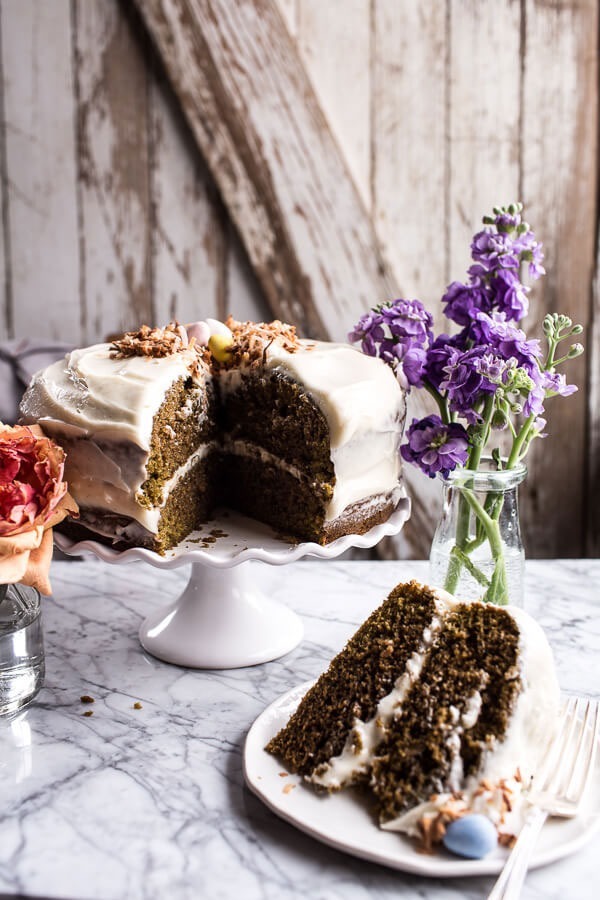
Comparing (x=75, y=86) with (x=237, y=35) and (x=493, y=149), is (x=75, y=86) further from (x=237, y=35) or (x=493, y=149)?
(x=493, y=149)

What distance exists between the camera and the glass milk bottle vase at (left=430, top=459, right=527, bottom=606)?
1.53 metres

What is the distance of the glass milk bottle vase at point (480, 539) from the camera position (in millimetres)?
1526

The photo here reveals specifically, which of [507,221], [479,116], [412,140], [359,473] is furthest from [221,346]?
[479,116]

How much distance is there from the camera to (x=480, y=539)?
60.9 inches

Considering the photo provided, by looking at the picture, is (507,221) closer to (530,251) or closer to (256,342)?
(530,251)

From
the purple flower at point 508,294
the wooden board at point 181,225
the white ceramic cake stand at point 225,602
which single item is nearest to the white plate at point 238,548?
the white ceramic cake stand at point 225,602

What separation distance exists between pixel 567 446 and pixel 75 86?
224 centimetres

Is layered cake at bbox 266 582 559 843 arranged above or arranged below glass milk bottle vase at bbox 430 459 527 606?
below

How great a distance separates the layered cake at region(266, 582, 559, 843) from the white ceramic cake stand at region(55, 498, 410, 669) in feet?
0.87

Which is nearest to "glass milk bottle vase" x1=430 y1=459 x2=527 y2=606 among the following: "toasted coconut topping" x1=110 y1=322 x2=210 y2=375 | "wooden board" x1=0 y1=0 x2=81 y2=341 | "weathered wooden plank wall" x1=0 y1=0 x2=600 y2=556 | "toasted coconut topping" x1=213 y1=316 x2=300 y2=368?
"toasted coconut topping" x1=213 y1=316 x2=300 y2=368

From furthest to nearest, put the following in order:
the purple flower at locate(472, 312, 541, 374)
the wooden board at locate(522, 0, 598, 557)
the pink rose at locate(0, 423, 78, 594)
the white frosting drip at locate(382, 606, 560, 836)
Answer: the wooden board at locate(522, 0, 598, 557) → the purple flower at locate(472, 312, 541, 374) → the pink rose at locate(0, 423, 78, 594) → the white frosting drip at locate(382, 606, 560, 836)

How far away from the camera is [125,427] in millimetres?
1501

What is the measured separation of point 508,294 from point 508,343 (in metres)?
0.16

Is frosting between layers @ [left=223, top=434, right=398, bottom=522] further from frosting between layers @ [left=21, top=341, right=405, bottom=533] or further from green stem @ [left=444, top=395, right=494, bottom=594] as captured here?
green stem @ [left=444, top=395, right=494, bottom=594]
